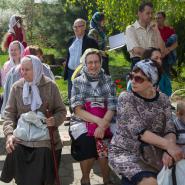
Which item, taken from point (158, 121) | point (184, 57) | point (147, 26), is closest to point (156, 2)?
point (147, 26)

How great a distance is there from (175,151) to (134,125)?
1.29ft

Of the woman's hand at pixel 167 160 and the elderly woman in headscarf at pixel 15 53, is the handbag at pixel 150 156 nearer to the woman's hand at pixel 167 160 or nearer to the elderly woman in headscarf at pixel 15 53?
the woman's hand at pixel 167 160

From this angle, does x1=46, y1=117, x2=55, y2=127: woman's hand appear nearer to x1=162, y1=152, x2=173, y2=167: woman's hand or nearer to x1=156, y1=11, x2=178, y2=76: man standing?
x1=162, y1=152, x2=173, y2=167: woman's hand

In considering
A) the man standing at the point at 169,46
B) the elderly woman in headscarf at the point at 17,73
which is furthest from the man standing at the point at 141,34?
the elderly woman in headscarf at the point at 17,73

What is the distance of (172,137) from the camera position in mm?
3631

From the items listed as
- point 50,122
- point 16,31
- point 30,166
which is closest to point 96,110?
point 50,122

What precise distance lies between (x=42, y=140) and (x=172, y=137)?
1281 millimetres

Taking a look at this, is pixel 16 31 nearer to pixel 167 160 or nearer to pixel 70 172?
pixel 70 172

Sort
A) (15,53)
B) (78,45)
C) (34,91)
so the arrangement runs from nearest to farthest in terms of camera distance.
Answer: (34,91)
(15,53)
(78,45)

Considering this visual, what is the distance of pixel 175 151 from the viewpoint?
343cm

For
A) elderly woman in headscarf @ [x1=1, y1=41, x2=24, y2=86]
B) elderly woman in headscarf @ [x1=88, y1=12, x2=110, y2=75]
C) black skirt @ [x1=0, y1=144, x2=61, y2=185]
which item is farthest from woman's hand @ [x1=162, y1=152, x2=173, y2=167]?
elderly woman in headscarf @ [x1=88, y1=12, x2=110, y2=75]

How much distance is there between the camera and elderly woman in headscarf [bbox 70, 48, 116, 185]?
4.27 m

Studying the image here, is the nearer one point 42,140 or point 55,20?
point 42,140

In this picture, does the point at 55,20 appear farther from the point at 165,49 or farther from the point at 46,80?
the point at 46,80
